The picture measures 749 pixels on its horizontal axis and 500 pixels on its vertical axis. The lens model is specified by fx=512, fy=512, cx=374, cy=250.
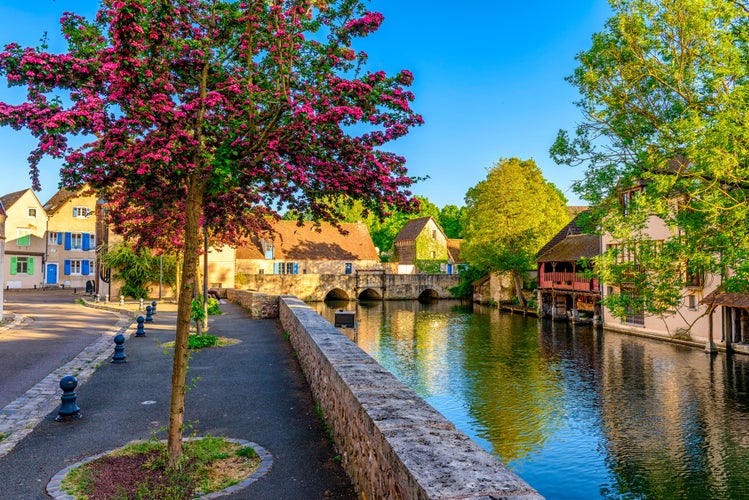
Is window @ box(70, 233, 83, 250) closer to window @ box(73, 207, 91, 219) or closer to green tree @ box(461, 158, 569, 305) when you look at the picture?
window @ box(73, 207, 91, 219)

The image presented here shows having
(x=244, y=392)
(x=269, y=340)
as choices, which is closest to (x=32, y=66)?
(x=244, y=392)

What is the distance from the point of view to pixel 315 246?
61.0m

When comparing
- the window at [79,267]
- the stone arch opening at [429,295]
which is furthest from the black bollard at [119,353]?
the stone arch opening at [429,295]

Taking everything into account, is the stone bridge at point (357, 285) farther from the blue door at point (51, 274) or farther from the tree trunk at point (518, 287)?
the blue door at point (51, 274)

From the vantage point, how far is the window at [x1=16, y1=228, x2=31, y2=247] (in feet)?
152

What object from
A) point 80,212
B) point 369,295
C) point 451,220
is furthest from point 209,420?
point 451,220

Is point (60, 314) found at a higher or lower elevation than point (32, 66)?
lower

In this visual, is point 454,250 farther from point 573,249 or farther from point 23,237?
point 23,237

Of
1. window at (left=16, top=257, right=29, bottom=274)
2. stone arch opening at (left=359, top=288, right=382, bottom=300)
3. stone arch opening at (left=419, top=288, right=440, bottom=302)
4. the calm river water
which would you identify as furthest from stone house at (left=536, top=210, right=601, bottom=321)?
window at (left=16, top=257, right=29, bottom=274)

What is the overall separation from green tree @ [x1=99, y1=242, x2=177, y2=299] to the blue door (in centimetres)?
1614

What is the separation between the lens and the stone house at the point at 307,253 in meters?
55.5

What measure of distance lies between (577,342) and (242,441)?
24.9 m

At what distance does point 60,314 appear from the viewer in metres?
25.5

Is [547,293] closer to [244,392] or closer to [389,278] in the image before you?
[389,278]
